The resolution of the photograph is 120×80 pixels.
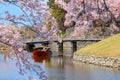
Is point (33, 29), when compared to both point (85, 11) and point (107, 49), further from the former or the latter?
point (107, 49)

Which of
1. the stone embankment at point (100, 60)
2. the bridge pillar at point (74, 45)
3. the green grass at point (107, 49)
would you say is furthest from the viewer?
the bridge pillar at point (74, 45)

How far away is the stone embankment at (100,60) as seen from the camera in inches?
2064

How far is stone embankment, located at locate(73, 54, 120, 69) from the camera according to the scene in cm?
5244

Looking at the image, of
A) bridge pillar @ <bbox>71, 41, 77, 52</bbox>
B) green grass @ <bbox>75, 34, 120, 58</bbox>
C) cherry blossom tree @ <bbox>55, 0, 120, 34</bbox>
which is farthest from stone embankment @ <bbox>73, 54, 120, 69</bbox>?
cherry blossom tree @ <bbox>55, 0, 120, 34</bbox>

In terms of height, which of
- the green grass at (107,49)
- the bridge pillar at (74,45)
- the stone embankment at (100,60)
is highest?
the bridge pillar at (74,45)

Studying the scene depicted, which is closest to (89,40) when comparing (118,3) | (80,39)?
(80,39)

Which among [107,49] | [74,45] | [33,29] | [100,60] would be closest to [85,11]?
[33,29]

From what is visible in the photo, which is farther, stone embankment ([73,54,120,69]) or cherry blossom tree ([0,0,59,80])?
stone embankment ([73,54,120,69])

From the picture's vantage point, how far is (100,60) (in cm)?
5831

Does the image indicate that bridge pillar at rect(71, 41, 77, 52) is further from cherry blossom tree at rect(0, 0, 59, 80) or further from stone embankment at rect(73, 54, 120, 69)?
cherry blossom tree at rect(0, 0, 59, 80)

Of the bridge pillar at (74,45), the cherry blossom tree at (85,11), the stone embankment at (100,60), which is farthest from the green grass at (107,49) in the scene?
the cherry blossom tree at (85,11)

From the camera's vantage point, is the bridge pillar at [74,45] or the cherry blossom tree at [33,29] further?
the bridge pillar at [74,45]

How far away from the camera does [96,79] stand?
40.1 meters

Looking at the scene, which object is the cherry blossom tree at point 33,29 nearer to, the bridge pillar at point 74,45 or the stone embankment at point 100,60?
the stone embankment at point 100,60
